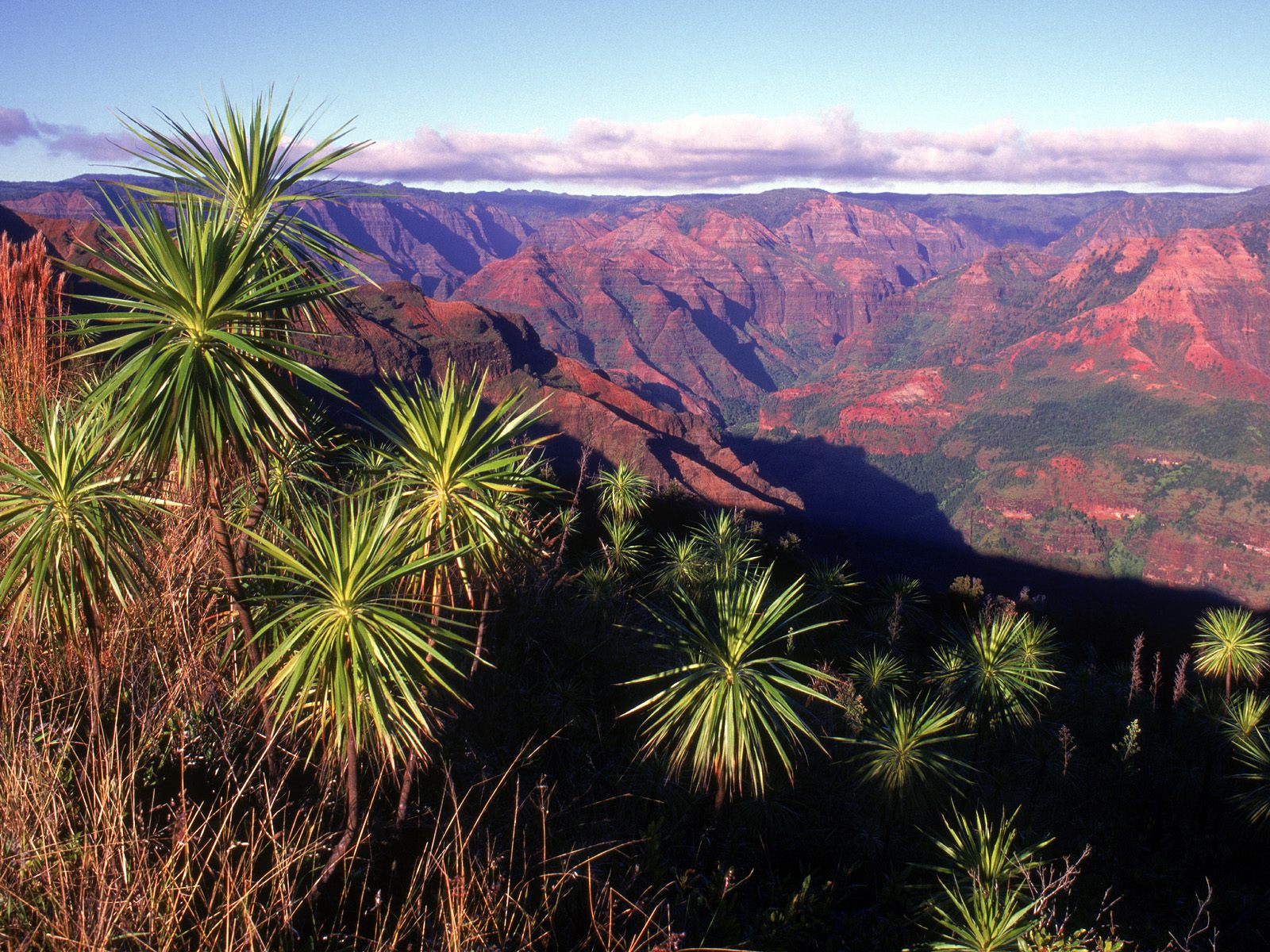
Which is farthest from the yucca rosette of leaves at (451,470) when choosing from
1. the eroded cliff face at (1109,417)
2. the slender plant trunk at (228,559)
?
the eroded cliff face at (1109,417)

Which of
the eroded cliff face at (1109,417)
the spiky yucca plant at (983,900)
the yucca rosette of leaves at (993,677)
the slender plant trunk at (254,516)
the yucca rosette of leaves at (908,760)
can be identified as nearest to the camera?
the slender plant trunk at (254,516)

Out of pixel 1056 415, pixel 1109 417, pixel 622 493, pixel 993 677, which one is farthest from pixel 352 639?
pixel 1056 415

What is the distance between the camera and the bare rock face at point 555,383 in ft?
188

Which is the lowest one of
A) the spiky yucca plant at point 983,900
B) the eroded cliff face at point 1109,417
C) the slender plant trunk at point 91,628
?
the eroded cliff face at point 1109,417

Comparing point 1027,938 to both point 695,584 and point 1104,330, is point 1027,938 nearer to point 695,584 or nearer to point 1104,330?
point 695,584

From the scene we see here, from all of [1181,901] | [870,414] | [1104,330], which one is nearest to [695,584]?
[1181,901]

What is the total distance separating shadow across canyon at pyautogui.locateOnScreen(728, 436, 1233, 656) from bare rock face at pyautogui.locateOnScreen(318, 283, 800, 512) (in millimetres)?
7434

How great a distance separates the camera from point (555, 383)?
2881 inches

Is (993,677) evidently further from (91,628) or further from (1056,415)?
(1056,415)

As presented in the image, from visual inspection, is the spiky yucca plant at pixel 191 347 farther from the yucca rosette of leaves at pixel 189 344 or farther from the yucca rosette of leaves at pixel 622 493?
the yucca rosette of leaves at pixel 622 493

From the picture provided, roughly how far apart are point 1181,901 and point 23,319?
1529 cm

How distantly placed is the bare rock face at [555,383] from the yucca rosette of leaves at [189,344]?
4241 cm

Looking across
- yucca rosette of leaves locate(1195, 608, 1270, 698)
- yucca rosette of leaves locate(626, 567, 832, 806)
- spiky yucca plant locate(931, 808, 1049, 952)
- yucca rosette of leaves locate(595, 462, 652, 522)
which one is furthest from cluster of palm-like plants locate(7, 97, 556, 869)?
yucca rosette of leaves locate(1195, 608, 1270, 698)

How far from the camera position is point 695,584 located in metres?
13.7
